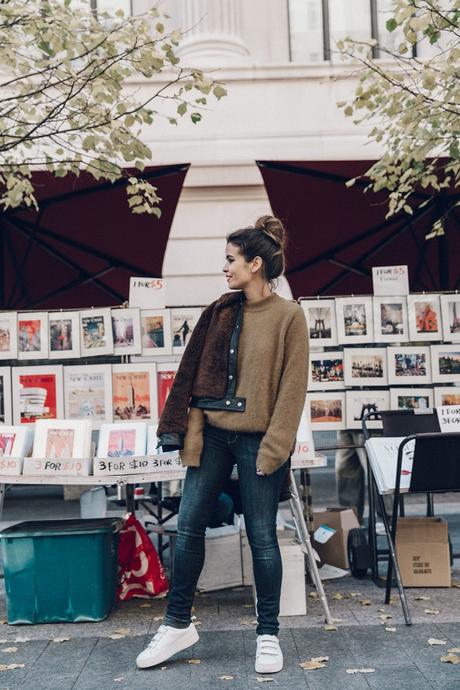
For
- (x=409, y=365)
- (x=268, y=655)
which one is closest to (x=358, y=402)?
(x=409, y=365)

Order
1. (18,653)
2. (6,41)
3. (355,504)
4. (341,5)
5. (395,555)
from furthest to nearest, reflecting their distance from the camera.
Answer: (341,5)
(355,504)
(6,41)
(395,555)
(18,653)

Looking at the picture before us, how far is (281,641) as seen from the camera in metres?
4.45

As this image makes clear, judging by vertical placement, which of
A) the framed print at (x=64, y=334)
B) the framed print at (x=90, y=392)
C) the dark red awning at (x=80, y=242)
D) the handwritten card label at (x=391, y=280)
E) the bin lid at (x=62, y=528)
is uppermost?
the dark red awning at (x=80, y=242)

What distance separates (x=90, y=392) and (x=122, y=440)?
1125mm

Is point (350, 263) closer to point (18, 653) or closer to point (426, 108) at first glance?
point (426, 108)

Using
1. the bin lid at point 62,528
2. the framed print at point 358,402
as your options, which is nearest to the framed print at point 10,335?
the bin lid at point 62,528

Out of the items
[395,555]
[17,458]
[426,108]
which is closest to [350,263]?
[426,108]

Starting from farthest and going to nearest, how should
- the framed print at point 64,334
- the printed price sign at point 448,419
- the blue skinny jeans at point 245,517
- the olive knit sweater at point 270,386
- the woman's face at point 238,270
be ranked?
the framed print at point 64,334, the printed price sign at point 448,419, the woman's face at point 238,270, the blue skinny jeans at point 245,517, the olive knit sweater at point 270,386

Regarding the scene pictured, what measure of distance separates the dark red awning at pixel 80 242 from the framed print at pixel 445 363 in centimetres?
294

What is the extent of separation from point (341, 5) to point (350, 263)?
5.52 meters

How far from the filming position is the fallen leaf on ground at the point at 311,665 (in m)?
3.94

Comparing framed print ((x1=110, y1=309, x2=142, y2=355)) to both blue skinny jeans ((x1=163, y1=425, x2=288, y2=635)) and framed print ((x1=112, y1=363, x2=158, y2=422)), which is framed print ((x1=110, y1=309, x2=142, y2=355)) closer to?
framed print ((x1=112, y1=363, x2=158, y2=422))

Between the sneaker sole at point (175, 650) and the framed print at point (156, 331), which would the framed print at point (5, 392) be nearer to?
the framed print at point (156, 331)

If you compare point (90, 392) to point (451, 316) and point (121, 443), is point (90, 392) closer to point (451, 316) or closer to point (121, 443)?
point (121, 443)
